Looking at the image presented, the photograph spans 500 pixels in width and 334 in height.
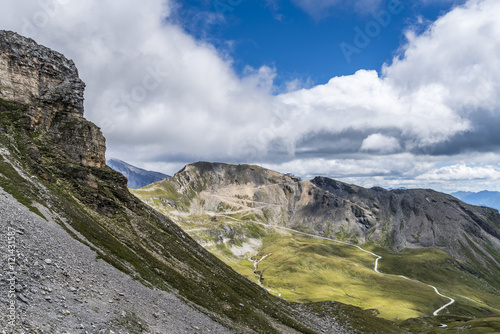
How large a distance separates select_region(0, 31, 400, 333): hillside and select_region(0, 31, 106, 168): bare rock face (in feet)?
1.21

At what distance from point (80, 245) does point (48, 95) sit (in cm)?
8233

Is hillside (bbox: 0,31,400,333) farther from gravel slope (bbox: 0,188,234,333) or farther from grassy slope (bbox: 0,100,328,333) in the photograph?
grassy slope (bbox: 0,100,328,333)

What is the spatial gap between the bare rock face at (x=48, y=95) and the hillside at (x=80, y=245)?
37cm

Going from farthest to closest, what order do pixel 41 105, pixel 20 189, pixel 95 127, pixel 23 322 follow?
1. pixel 95 127
2. pixel 41 105
3. pixel 20 189
4. pixel 23 322

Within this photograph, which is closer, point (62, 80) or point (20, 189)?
point (20, 189)

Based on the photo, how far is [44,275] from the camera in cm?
2886

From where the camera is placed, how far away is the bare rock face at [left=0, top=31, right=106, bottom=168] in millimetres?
98131

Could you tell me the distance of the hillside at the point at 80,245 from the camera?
92.6 ft

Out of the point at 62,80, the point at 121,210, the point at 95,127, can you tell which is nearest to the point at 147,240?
the point at 121,210

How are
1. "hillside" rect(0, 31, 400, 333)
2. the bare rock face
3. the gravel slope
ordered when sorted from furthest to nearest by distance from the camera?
1. the bare rock face
2. "hillside" rect(0, 31, 400, 333)
3. the gravel slope

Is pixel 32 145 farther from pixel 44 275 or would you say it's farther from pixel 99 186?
pixel 44 275

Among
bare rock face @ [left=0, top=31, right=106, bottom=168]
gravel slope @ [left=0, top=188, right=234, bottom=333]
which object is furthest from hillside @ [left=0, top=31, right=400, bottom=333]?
bare rock face @ [left=0, top=31, right=106, bottom=168]

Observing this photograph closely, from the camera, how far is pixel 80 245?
4850cm

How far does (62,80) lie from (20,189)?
75.6m
